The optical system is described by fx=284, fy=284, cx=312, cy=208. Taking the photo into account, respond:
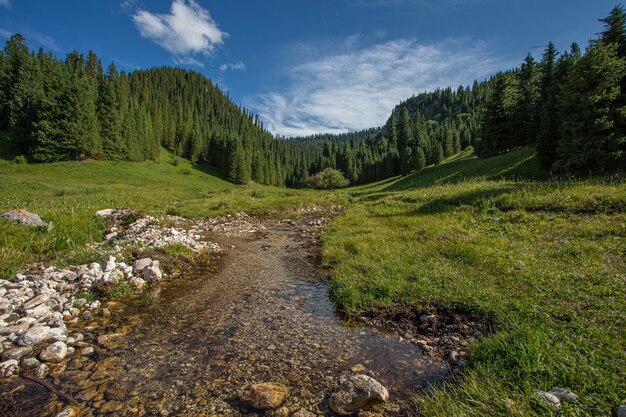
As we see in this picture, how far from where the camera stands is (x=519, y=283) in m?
7.05

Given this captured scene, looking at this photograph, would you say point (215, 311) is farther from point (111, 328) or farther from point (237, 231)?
point (237, 231)

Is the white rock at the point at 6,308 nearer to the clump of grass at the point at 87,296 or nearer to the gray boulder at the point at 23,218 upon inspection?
the clump of grass at the point at 87,296

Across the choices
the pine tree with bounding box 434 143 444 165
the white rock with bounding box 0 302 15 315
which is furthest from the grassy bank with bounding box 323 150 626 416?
the pine tree with bounding box 434 143 444 165

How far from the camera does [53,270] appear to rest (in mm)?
8500

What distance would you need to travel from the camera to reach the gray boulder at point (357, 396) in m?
4.19

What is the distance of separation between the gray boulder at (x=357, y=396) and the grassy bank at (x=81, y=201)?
9.65m

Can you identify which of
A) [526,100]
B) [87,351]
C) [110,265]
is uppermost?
[526,100]

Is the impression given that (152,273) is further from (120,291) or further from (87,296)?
(87,296)

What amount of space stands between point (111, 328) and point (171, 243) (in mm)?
6214

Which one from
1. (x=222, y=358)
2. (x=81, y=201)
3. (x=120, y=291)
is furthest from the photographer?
(x=81, y=201)

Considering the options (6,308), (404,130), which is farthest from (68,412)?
(404,130)

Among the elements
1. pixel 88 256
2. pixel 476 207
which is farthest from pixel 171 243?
pixel 476 207

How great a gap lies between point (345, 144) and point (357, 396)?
14122 cm

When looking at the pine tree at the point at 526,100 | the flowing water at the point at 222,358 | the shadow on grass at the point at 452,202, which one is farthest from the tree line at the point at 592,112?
the flowing water at the point at 222,358
